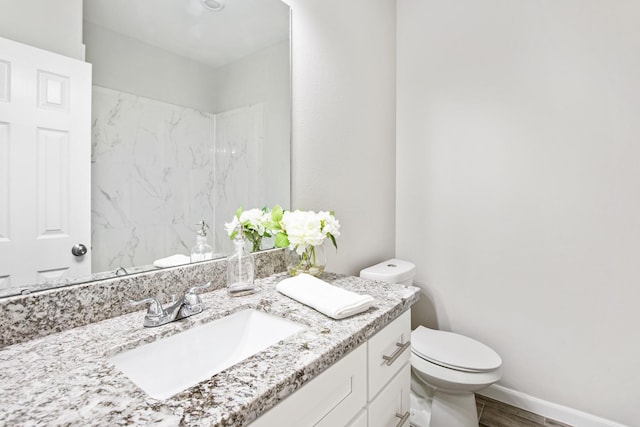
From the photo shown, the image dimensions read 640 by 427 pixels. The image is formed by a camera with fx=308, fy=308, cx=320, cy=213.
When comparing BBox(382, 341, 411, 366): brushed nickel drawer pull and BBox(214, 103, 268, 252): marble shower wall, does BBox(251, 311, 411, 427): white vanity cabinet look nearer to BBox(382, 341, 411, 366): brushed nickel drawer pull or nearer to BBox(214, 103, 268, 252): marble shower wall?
BBox(382, 341, 411, 366): brushed nickel drawer pull

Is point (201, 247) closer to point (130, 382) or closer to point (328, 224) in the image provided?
point (328, 224)

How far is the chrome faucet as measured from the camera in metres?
0.78

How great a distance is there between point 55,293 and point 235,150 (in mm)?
693

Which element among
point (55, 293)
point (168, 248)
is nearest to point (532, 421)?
point (168, 248)

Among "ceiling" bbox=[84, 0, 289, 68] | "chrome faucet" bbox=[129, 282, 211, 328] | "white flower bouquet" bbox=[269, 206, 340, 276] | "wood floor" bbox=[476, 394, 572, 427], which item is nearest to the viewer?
"chrome faucet" bbox=[129, 282, 211, 328]

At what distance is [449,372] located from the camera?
1.40m

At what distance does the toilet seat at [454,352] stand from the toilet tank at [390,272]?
0.31 meters

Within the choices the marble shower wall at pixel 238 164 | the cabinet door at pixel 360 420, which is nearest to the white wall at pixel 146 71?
the marble shower wall at pixel 238 164

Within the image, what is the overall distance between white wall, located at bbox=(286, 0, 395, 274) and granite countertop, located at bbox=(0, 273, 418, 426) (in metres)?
0.78

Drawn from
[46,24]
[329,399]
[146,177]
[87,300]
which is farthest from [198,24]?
[329,399]

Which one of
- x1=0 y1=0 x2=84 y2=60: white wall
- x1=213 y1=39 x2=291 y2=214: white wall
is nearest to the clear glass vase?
x1=213 y1=39 x2=291 y2=214: white wall

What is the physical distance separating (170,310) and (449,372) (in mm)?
1234

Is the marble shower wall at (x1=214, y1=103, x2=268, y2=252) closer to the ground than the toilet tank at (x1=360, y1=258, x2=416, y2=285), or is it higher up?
higher up

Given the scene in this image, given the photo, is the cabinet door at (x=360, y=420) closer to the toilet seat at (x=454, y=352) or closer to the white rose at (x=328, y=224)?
the white rose at (x=328, y=224)
